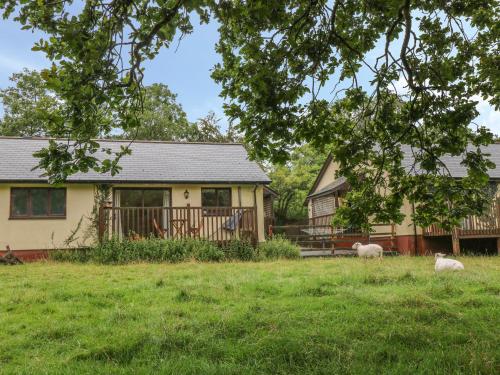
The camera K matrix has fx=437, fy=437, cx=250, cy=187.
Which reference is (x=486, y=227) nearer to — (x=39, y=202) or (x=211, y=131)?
(x=39, y=202)

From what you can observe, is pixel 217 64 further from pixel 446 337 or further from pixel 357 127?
pixel 446 337

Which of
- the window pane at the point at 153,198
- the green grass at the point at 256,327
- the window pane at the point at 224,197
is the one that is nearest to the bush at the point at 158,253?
the window pane at the point at 224,197

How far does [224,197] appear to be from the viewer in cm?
1762

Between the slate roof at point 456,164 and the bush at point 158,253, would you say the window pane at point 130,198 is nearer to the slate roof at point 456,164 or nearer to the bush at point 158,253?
the bush at point 158,253

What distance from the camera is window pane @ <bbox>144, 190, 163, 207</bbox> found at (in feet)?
56.3

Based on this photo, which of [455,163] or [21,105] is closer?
[455,163]

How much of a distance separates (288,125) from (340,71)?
1.46 meters

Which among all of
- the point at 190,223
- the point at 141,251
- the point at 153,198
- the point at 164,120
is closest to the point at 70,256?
Result: the point at 141,251

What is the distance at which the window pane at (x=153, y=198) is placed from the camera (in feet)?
56.3

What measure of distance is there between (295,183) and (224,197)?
14.9m

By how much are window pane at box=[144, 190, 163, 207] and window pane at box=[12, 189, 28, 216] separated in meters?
4.20

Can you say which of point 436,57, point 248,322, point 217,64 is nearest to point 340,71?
point 436,57

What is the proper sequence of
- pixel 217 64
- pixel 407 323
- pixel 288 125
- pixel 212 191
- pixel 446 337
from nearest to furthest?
pixel 446 337 < pixel 407 323 < pixel 288 125 < pixel 217 64 < pixel 212 191

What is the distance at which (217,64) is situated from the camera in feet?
18.7
